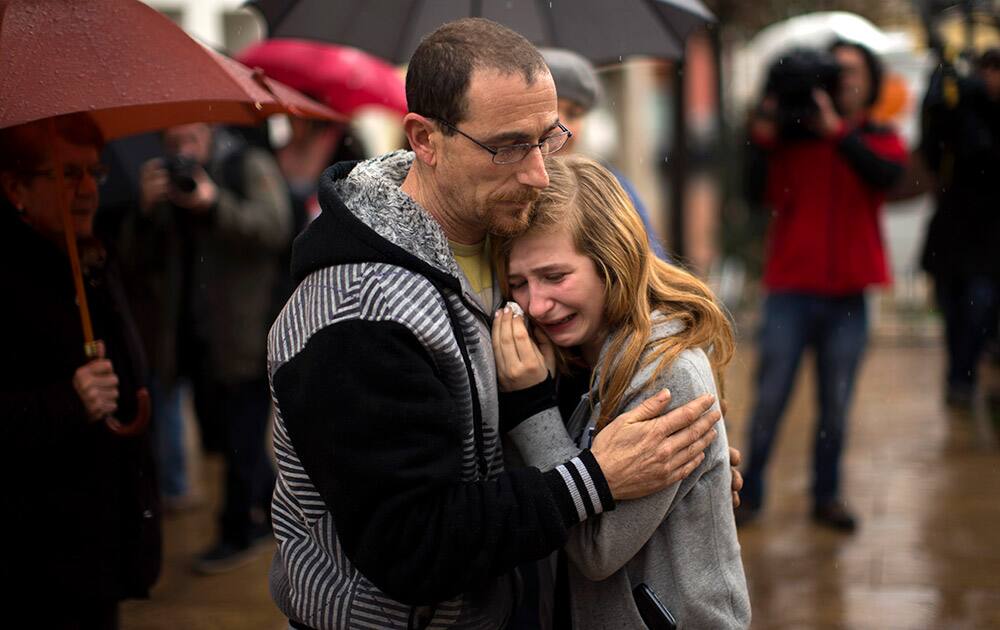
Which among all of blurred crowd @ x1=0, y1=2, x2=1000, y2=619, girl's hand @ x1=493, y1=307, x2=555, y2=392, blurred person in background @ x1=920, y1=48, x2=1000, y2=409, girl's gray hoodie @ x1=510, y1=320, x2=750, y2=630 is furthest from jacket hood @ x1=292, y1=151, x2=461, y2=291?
blurred person in background @ x1=920, y1=48, x2=1000, y2=409

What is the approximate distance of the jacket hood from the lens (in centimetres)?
222

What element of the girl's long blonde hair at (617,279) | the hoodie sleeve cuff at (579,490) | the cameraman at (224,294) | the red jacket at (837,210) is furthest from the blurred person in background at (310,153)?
the hoodie sleeve cuff at (579,490)

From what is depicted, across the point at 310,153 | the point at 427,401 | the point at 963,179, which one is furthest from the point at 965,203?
the point at 427,401

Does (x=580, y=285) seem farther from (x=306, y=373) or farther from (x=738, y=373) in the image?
(x=738, y=373)

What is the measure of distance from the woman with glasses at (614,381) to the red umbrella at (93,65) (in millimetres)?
909

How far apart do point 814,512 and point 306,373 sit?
14.5 ft

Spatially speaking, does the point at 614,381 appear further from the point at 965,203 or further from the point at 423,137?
the point at 965,203

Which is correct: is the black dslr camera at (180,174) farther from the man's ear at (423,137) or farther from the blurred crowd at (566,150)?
the man's ear at (423,137)

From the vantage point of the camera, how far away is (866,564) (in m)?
5.43

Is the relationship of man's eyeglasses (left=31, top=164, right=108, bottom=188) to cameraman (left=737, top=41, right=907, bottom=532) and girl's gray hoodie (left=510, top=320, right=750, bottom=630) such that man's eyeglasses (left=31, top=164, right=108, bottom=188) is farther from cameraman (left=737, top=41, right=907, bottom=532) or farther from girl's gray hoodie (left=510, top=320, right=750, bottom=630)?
cameraman (left=737, top=41, right=907, bottom=532)

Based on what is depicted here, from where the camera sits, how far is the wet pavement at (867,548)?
495 centimetres

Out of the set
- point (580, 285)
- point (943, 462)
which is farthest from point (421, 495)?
point (943, 462)

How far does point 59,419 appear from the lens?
3.01 meters

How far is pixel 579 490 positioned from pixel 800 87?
4.10 metres
